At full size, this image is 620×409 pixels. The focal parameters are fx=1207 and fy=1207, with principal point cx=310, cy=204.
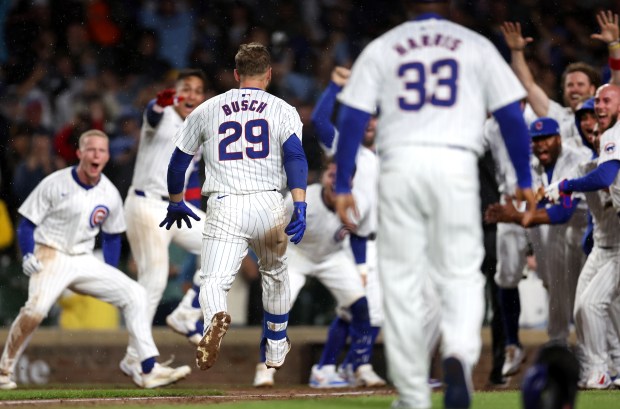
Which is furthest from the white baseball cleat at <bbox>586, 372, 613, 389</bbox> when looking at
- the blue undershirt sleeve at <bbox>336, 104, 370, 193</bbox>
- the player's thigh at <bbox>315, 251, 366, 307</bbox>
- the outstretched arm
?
the blue undershirt sleeve at <bbox>336, 104, 370, 193</bbox>

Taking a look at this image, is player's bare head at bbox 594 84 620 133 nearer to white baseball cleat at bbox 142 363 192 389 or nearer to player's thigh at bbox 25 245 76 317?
white baseball cleat at bbox 142 363 192 389

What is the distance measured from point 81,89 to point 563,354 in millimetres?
9480

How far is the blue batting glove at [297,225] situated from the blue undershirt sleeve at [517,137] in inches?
73.6

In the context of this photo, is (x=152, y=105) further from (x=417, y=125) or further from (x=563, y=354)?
(x=563, y=354)

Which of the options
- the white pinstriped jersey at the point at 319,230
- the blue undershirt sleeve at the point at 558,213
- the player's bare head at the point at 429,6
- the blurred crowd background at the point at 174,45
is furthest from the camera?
the blurred crowd background at the point at 174,45

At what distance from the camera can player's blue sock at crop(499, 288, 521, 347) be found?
31.2 feet

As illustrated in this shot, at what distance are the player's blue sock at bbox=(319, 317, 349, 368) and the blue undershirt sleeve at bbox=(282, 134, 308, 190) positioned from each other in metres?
3.16

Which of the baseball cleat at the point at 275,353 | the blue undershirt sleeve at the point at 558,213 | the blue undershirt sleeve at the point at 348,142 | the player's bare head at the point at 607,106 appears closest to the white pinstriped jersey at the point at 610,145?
the player's bare head at the point at 607,106

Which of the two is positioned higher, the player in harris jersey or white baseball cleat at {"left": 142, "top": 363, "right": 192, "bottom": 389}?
the player in harris jersey

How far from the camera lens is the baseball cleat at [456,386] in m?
4.97

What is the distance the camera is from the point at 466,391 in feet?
16.3

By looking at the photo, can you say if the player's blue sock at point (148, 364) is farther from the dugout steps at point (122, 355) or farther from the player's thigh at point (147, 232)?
the dugout steps at point (122, 355)

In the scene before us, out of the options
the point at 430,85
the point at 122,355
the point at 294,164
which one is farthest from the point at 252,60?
the point at 122,355

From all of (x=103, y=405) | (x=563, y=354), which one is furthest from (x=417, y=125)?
(x=103, y=405)
